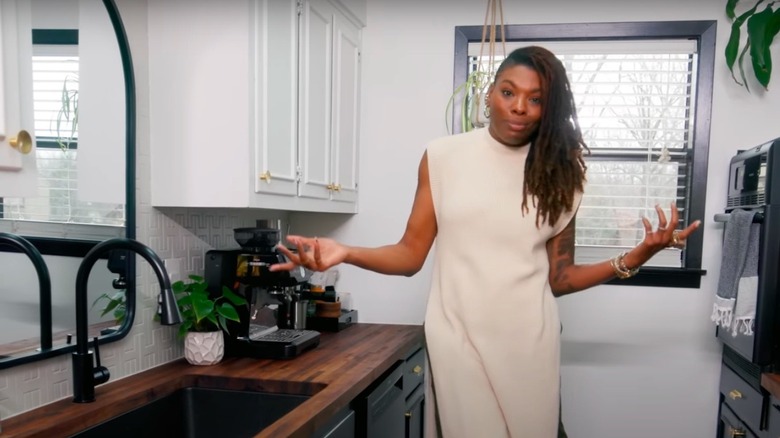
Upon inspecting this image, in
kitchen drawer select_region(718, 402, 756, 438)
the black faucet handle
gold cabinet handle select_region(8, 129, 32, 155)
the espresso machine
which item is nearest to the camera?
gold cabinet handle select_region(8, 129, 32, 155)

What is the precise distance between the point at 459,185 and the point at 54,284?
1008 millimetres

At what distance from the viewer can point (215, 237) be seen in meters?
1.98

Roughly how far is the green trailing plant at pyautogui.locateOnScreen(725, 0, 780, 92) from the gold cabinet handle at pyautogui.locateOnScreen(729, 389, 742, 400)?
1214mm

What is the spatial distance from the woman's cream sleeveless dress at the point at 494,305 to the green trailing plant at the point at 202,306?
0.70 meters

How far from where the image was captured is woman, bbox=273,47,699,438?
48.2 inches

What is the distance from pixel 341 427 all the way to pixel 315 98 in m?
1.18

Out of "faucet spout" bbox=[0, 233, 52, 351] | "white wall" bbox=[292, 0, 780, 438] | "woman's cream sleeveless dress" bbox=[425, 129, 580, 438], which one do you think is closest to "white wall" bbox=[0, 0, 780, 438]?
"white wall" bbox=[292, 0, 780, 438]

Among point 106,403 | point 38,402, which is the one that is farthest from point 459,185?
point 38,402

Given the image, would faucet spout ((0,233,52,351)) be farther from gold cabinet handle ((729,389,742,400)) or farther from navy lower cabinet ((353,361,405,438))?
gold cabinet handle ((729,389,742,400))

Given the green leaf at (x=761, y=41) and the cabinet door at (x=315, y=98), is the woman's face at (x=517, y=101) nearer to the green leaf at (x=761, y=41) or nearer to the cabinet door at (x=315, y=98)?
the cabinet door at (x=315, y=98)

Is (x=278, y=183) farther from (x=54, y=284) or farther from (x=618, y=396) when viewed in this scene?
(x=618, y=396)

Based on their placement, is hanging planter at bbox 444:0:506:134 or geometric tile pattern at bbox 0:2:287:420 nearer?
geometric tile pattern at bbox 0:2:287:420

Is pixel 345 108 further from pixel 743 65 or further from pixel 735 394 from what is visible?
pixel 735 394

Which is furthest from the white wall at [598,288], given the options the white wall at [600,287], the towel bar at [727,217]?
the towel bar at [727,217]
